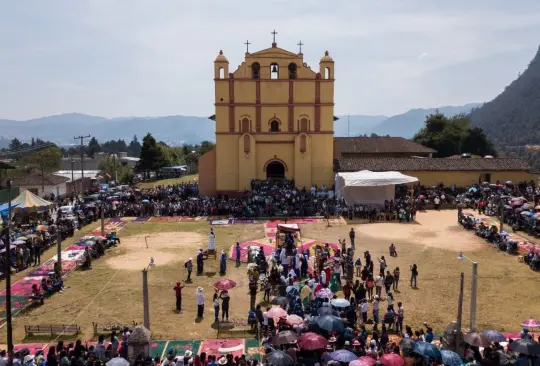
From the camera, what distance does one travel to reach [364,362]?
11.4 metres

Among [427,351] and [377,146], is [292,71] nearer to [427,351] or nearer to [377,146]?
[377,146]

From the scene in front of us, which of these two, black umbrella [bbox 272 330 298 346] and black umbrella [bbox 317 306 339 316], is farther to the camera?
black umbrella [bbox 317 306 339 316]

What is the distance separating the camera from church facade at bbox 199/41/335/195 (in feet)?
146

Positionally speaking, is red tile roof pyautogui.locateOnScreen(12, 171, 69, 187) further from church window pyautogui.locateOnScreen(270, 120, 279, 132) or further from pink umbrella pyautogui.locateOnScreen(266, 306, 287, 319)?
pink umbrella pyautogui.locateOnScreen(266, 306, 287, 319)

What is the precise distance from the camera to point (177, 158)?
99625 millimetres

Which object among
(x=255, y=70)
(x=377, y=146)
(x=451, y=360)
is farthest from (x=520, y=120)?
(x=451, y=360)

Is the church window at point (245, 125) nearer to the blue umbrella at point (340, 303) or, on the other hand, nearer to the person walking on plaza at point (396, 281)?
the person walking on plaza at point (396, 281)

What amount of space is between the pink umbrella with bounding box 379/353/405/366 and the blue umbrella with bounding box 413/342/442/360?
53cm

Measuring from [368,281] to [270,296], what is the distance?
13.1ft

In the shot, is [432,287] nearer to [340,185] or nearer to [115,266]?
[115,266]

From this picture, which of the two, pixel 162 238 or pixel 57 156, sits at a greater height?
pixel 57 156

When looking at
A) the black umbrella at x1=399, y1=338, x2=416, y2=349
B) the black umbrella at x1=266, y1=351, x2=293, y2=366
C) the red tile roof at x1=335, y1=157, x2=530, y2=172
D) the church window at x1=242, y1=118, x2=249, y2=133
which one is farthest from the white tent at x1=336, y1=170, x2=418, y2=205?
the black umbrella at x1=266, y1=351, x2=293, y2=366

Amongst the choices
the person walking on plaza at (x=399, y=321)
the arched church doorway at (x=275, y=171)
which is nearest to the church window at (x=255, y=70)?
the arched church doorway at (x=275, y=171)

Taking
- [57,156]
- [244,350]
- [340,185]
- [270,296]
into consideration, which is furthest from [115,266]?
[57,156]
